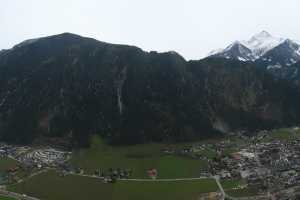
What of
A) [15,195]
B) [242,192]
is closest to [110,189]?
[15,195]

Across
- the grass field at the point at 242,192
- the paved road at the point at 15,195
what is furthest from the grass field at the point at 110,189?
the grass field at the point at 242,192

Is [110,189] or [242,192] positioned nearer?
[242,192]

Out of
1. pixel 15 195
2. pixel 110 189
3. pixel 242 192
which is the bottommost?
pixel 15 195

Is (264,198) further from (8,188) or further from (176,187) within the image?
(8,188)

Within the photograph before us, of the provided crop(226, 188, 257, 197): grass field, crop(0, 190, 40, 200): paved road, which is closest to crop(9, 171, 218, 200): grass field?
crop(0, 190, 40, 200): paved road

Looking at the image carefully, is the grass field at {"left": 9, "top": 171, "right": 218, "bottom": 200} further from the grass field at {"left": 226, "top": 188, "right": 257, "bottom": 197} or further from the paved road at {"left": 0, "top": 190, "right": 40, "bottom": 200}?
the grass field at {"left": 226, "top": 188, "right": 257, "bottom": 197}

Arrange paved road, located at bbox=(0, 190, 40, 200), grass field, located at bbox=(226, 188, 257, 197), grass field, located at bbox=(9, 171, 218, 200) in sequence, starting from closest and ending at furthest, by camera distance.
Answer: grass field, located at bbox=(226, 188, 257, 197)
paved road, located at bbox=(0, 190, 40, 200)
grass field, located at bbox=(9, 171, 218, 200)

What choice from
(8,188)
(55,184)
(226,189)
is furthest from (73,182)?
(226,189)

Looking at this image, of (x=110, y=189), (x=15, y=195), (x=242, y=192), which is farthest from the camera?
(x=110, y=189)

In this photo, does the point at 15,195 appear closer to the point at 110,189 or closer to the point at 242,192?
the point at 110,189
